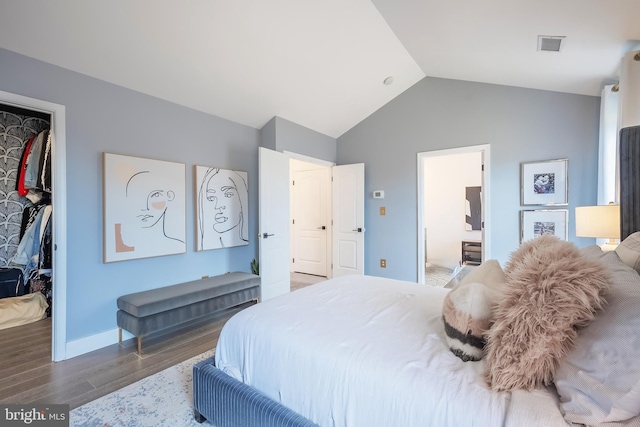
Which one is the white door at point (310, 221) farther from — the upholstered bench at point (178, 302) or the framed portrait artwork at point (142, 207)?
the framed portrait artwork at point (142, 207)

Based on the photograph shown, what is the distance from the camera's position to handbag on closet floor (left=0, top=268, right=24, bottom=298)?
333cm

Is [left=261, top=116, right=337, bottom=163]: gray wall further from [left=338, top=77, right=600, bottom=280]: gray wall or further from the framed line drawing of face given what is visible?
the framed line drawing of face

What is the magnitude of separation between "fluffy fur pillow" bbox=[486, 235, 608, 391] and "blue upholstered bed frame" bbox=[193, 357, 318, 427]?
75 centimetres

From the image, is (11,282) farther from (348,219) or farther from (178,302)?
(348,219)

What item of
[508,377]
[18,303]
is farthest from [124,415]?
[18,303]

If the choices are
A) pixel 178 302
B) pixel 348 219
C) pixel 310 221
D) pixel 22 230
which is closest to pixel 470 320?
pixel 178 302

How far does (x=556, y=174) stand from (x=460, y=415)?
3539 mm

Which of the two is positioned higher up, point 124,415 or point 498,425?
point 498,425

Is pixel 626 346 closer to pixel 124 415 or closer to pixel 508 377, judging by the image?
pixel 508 377

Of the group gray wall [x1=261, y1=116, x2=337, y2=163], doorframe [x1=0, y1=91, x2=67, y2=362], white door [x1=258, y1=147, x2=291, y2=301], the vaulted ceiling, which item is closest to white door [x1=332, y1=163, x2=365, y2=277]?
gray wall [x1=261, y1=116, x2=337, y2=163]

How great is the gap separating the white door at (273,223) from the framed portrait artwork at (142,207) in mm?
896

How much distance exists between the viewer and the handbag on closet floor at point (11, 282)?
3.33 metres

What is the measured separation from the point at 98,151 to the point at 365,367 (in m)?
2.89

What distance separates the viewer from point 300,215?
5684 millimetres
